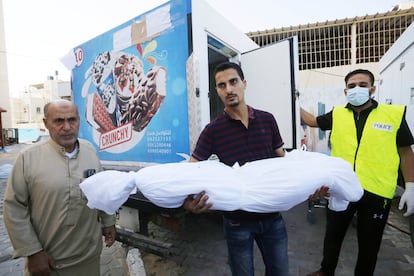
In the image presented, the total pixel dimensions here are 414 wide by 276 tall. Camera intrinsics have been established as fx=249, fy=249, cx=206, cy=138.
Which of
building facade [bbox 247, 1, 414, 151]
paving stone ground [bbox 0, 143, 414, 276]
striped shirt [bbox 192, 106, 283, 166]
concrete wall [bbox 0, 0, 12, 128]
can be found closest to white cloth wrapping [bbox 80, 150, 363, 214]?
striped shirt [bbox 192, 106, 283, 166]

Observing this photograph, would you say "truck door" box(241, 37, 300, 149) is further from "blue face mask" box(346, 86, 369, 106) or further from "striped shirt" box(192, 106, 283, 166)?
"striped shirt" box(192, 106, 283, 166)

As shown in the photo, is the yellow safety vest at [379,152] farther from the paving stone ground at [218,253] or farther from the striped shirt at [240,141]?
the paving stone ground at [218,253]

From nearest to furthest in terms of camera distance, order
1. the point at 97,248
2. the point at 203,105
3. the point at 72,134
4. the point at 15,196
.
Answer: the point at 15,196 < the point at 72,134 < the point at 97,248 < the point at 203,105

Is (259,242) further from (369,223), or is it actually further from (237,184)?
(369,223)

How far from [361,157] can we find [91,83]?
332 centimetres

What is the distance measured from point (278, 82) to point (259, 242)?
90.3 inches

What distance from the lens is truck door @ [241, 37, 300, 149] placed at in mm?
3168

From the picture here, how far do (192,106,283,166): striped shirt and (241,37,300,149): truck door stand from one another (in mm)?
1694

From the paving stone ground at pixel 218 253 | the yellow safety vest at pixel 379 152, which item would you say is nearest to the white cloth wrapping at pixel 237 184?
the yellow safety vest at pixel 379 152

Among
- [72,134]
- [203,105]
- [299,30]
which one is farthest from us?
[299,30]

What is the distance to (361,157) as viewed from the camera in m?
2.06

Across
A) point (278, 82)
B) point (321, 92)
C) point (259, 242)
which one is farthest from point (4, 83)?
point (259, 242)

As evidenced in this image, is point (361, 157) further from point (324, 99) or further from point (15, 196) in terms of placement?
point (324, 99)

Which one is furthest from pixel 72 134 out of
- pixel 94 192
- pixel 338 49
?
pixel 338 49
